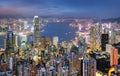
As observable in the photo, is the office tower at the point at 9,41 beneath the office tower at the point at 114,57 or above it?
above

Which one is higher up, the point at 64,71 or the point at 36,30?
the point at 36,30

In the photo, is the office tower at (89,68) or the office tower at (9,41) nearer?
the office tower at (89,68)

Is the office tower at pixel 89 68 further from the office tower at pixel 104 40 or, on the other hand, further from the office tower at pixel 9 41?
the office tower at pixel 104 40

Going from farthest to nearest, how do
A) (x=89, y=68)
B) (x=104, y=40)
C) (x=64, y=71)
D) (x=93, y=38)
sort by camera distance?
(x=93, y=38)
(x=104, y=40)
(x=89, y=68)
(x=64, y=71)

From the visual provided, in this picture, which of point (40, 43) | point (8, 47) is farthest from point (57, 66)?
point (40, 43)

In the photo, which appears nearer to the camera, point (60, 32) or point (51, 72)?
point (51, 72)

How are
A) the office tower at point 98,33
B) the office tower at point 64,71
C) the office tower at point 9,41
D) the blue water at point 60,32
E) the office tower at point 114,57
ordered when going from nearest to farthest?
the office tower at point 64,71 → the office tower at point 114,57 → the office tower at point 9,41 → the office tower at point 98,33 → the blue water at point 60,32

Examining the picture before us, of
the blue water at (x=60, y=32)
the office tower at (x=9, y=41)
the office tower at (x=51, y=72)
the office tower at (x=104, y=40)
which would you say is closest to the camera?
the office tower at (x=51, y=72)

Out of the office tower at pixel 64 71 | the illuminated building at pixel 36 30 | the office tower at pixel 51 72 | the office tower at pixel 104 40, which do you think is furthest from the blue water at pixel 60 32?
the office tower at pixel 51 72

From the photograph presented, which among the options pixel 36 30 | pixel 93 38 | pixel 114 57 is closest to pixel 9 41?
pixel 36 30

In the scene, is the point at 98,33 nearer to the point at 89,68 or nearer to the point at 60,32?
the point at 60,32

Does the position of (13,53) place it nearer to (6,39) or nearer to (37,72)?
(6,39)
